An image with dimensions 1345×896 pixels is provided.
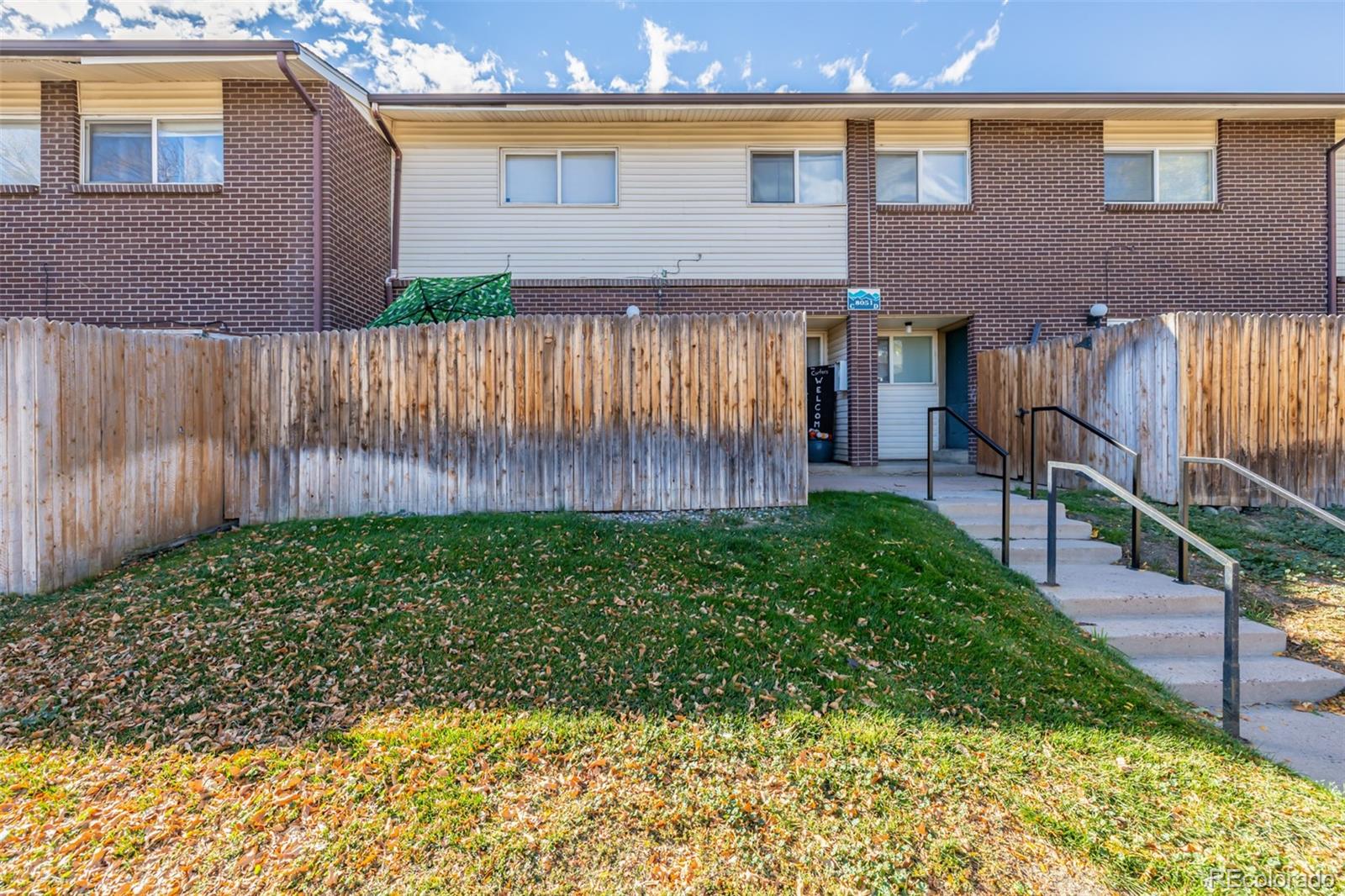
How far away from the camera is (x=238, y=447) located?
6.29 m

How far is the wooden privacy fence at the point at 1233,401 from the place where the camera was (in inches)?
263

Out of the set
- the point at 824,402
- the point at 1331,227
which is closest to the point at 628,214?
the point at 824,402

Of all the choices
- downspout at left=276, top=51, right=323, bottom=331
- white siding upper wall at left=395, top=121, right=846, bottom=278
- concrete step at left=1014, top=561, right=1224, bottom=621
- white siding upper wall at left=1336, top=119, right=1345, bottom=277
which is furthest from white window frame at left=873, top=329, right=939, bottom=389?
downspout at left=276, top=51, right=323, bottom=331

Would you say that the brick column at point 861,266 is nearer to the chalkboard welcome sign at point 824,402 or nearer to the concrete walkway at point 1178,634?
the chalkboard welcome sign at point 824,402

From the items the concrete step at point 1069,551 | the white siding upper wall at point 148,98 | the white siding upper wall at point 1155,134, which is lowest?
the concrete step at point 1069,551

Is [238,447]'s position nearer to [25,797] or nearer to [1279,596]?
[25,797]

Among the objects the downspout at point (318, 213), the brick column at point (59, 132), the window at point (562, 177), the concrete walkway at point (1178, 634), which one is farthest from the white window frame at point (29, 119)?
the concrete walkway at point (1178, 634)

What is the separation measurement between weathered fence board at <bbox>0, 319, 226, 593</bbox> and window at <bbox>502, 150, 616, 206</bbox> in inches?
229

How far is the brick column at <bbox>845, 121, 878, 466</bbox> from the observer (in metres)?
10.3

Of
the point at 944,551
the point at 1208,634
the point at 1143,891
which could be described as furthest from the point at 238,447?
the point at 1208,634

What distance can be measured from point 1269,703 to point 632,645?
407cm

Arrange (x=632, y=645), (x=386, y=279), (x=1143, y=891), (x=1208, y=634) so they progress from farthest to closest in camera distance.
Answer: (x=386, y=279), (x=1208, y=634), (x=632, y=645), (x=1143, y=891)

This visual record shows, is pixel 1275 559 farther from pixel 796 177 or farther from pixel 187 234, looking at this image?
pixel 187 234

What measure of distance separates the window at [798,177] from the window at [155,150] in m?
8.34
